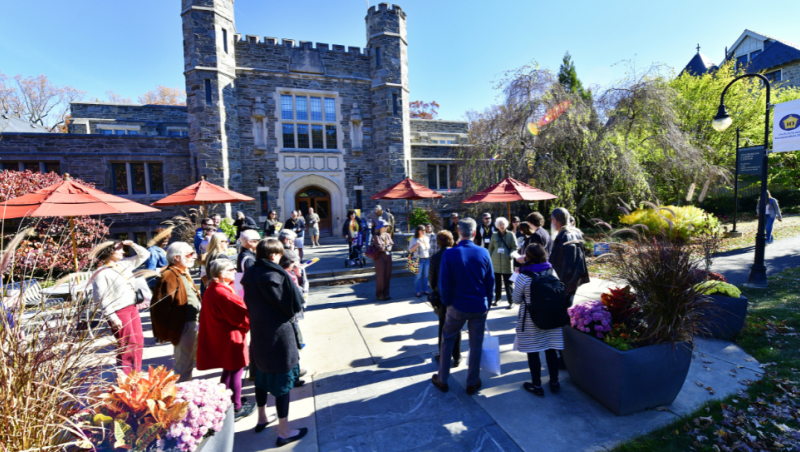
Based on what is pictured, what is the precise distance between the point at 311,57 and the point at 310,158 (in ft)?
15.2

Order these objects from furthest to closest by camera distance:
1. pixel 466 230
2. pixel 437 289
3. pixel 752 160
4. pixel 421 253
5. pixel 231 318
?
pixel 752 160, pixel 421 253, pixel 437 289, pixel 466 230, pixel 231 318

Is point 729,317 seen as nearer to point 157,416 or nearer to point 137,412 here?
point 157,416

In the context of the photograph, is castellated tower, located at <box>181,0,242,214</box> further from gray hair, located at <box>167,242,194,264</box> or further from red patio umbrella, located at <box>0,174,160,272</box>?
gray hair, located at <box>167,242,194,264</box>

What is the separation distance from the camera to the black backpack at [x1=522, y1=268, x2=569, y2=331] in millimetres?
3541

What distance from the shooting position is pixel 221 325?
340 cm

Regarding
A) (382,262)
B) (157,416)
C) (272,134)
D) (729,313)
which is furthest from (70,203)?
(272,134)

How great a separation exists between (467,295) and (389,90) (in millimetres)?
15083

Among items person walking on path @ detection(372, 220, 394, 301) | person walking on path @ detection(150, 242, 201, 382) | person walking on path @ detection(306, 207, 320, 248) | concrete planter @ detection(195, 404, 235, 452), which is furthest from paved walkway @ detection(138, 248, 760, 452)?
person walking on path @ detection(306, 207, 320, 248)

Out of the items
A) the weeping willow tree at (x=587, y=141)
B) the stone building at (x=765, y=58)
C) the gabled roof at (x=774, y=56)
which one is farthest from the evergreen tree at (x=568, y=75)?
the weeping willow tree at (x=587, y=141)

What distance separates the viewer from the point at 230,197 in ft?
28.3

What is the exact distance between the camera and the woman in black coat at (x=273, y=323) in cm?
303

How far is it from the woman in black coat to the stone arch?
13.7 meters

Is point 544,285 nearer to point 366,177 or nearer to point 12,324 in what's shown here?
point 12,324

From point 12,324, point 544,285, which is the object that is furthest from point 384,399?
point 12,324
